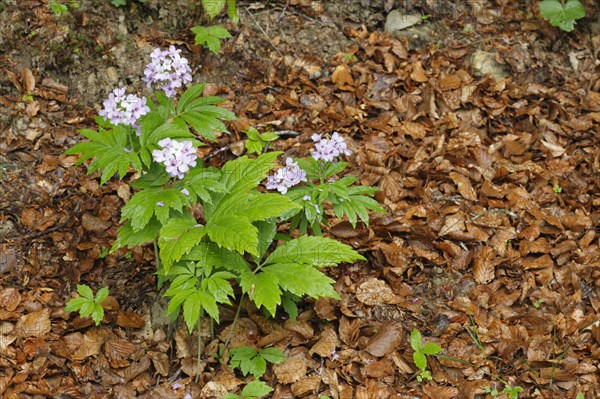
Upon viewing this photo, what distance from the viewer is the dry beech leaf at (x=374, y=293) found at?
13.1 feet

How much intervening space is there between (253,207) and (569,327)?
2300 mm

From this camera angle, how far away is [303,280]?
10.3 ft

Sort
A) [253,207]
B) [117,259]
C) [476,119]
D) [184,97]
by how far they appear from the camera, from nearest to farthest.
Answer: [253,207], [184,97], [117,259], [476,119]

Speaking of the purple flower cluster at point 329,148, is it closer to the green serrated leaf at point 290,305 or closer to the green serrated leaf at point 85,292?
the green serrated leaf at point 290,305

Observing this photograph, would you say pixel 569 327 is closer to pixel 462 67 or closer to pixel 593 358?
pixel 593 358

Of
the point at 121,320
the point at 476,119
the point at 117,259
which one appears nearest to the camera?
the point at 121,320

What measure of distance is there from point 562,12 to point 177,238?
466cm

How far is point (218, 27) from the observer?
5.09 m

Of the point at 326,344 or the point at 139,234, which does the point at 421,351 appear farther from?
the point at 139,234

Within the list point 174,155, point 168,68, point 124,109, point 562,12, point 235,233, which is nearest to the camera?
point 235,233

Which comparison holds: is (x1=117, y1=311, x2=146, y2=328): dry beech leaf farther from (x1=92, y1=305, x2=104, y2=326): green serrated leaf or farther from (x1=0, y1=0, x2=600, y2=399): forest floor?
(x1=92, y1=305, x2=104, y2=326): green serrated leaf

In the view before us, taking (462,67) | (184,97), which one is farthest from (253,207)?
(462,67)

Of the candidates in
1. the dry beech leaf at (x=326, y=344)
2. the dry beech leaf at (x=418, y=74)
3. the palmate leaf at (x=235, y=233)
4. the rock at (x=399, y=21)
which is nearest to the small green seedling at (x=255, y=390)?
the dry beech leaf at (x=326, y=344)

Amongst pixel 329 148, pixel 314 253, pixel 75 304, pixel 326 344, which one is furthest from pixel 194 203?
pixel 326 344
